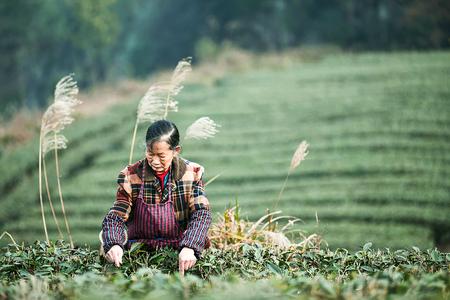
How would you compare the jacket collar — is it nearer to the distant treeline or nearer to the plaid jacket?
the plaid jacket

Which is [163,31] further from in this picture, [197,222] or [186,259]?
[186,259]

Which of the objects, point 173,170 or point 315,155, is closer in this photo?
point 173,170

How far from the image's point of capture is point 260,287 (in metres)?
1.61

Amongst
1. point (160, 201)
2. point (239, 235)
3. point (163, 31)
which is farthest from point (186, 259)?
point (163, 31)

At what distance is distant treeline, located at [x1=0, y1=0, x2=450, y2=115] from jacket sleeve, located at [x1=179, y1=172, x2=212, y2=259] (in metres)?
16.4

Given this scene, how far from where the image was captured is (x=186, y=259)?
2.13 meters

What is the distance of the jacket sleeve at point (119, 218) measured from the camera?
2.22 metres

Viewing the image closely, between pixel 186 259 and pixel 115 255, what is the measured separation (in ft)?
0.92

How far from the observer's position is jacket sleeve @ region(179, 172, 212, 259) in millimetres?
2197

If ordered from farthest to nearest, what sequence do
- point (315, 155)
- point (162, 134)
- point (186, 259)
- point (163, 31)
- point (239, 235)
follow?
1. point (163, 31)
2. point (315, 155)
3. point (239, 235)
4. point (162, 134)
5. point (186, 259)

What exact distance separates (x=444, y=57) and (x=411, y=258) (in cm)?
1197

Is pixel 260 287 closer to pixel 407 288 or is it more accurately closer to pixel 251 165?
pixel 407 288

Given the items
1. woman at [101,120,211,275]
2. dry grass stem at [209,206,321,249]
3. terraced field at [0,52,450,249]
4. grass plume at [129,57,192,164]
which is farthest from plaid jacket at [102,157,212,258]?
terraced field at [0,52,450,249]

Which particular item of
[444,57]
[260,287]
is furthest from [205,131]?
[444,57]
